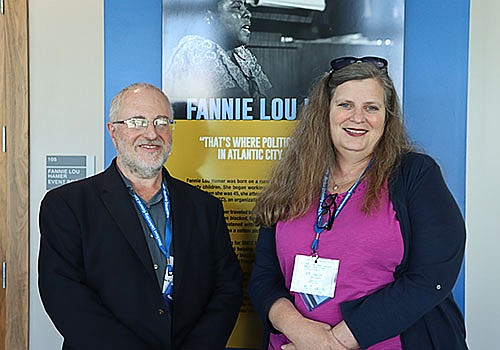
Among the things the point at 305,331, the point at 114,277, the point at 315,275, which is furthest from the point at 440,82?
the point at 114,277

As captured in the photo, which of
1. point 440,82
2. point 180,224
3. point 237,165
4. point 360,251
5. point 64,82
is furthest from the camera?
point 64,82

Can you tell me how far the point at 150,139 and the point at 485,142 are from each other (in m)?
1.39

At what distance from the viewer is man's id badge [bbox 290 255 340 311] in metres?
1.81

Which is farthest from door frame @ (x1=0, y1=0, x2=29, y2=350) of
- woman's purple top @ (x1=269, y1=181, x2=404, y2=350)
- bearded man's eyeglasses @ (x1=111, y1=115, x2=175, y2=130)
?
woman's purple top @ (x1=269, y1=181, x2=404, y2=350)

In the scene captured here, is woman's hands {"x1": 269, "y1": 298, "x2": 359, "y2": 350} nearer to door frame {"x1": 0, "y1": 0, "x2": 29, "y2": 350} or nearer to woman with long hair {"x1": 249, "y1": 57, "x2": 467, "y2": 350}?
woman with long hair {"x1": 249, "y1": 57, "x2": 467, "y2": 350}

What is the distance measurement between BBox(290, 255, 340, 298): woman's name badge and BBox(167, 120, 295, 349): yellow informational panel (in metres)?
0.67

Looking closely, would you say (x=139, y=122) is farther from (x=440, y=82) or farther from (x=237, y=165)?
(x=440, y=82)

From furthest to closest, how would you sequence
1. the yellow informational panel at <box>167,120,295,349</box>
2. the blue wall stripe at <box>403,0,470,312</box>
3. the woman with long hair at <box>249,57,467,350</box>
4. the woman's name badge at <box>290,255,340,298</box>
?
the yellow informational panel at <box>167,120,295,349</box>, the blue wall stripe at <box>403,0,470,312</box>, the woman's name badge at <box>290,255,340,298</box>, the woman with long hair at <box>249,57,467,350</box>

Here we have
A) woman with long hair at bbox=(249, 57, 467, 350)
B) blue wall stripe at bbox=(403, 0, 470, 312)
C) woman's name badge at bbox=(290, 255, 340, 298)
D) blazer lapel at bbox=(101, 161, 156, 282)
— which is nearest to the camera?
woman with long hair at bbox=(249, 57, 467, 350)

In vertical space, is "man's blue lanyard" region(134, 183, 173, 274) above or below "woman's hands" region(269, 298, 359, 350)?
above

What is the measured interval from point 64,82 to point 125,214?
3.35 feet

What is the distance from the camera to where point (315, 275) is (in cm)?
183

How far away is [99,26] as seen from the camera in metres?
2.67

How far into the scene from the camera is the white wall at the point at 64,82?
268cm
